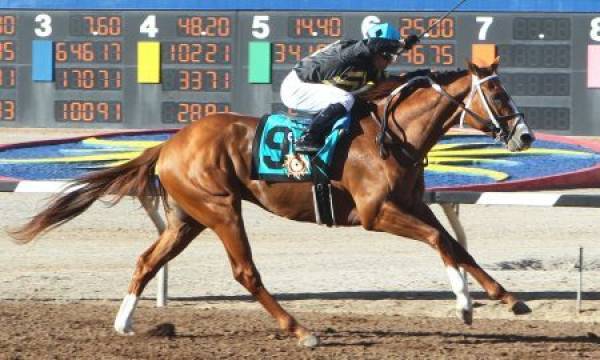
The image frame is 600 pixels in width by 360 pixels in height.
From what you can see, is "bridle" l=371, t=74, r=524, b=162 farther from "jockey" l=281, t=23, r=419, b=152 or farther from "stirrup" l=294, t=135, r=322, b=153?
"stirrup" l=294, t=135, r=322, b=153

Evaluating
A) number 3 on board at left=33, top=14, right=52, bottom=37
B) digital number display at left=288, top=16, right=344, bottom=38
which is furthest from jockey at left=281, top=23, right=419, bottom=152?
number 3 on board at left=33, top=14, right=52, bottom=37

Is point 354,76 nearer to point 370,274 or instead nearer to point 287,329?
point 287,329

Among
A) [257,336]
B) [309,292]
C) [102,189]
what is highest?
[102,189]

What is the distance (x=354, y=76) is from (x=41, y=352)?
2259 mm

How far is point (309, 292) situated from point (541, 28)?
7.50 m

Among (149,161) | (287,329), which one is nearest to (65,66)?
(149,161)

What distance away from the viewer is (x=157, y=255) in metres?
7.31

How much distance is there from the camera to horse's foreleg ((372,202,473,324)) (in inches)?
257

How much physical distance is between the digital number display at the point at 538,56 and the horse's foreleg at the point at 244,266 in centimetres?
888

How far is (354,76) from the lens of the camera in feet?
23.9

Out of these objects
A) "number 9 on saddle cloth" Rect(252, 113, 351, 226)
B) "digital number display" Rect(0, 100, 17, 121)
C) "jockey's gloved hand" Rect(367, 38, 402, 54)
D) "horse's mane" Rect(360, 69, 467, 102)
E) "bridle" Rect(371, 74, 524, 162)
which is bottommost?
"digital number display" Rect(0, 100, 17, 121)

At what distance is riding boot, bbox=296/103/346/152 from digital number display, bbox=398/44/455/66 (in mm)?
8657

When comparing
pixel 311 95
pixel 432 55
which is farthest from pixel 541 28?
pixel 311 95

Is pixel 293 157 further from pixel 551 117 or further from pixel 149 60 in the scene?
pixel 149 60
